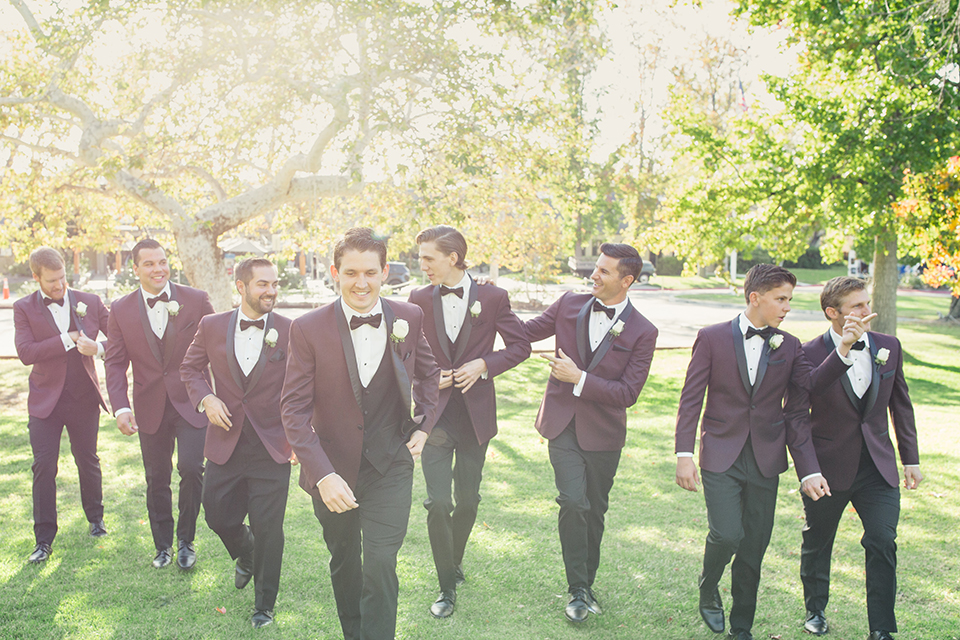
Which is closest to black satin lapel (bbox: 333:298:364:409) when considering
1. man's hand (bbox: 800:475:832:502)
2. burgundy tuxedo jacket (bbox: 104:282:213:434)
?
burgundy tuxedo jacket (bbox: 104:282:213:434)

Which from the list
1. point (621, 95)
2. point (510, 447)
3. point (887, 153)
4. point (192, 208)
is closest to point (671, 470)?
point (510, 447)

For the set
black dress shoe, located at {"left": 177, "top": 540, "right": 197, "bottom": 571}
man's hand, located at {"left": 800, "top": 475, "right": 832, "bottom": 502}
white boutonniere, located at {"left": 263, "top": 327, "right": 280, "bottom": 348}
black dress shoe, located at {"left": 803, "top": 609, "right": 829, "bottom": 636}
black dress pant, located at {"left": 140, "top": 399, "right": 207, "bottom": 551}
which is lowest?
black dress shoe, located at {"left": 177, "top": 540, "right": 197, "bottom": 571}

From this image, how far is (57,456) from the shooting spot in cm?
556

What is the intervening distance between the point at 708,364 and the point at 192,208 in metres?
15.1

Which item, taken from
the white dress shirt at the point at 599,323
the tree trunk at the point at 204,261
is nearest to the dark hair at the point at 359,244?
the white dress shirt at the point at 599,323

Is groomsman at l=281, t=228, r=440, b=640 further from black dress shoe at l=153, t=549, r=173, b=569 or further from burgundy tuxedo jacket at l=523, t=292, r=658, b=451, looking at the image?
black dress shoe at l=153, t=549, r=173, b=569

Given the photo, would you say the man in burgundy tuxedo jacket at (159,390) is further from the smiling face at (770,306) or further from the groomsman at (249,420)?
the smiling face at (770,306)

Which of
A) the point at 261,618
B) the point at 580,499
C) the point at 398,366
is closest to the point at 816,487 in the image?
the point at 580,499

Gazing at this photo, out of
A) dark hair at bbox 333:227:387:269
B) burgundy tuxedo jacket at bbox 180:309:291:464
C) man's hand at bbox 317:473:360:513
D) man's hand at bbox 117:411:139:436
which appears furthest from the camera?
man's hand at bbox 117:411:139:436

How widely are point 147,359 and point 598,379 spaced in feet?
11.0

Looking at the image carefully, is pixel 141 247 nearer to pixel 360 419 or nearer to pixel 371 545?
pixel 360 419

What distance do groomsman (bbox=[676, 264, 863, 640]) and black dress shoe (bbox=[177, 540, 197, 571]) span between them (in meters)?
3.56

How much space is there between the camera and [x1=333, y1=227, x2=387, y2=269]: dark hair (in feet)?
11.9

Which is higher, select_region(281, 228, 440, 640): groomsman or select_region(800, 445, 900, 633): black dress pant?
select_region(281, 228, 440, 640): groomsman
